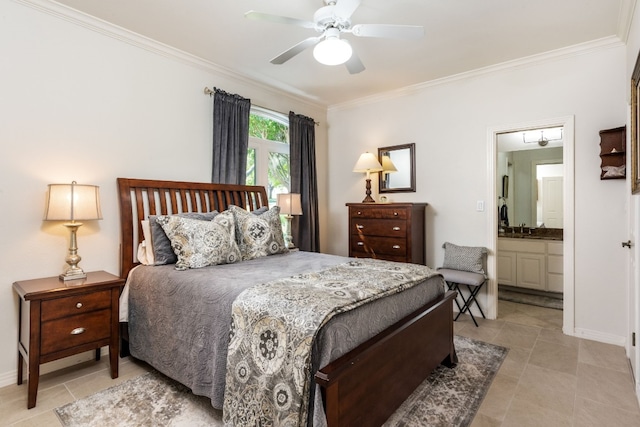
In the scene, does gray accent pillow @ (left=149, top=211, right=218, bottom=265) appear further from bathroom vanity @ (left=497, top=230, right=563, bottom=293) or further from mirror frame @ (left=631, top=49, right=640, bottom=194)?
bathroom vanity @ (left=497, top=230, right=563, bottom=293)

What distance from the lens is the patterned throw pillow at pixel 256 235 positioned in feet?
9.86

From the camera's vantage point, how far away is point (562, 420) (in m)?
1.95

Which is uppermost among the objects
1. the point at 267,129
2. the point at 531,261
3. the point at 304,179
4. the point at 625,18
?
the point at 625,18

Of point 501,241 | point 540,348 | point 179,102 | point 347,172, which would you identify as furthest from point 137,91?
point 501,241

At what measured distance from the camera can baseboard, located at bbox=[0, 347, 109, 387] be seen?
92.8 inches

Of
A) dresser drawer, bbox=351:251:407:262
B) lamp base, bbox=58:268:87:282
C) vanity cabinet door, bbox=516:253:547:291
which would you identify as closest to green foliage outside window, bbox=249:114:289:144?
dresser drawer, bbox=351:251:407:262

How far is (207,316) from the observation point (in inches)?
76.7

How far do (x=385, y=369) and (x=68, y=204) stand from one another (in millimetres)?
2373

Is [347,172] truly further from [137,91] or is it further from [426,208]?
[137,91]

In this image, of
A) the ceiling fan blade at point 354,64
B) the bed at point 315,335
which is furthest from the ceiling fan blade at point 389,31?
the bed at point 315,335

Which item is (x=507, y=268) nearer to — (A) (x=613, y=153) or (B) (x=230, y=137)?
(A) (x=613, y=153)

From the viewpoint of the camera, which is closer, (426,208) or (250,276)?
(250,276)

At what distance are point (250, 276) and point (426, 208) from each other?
2732 mm

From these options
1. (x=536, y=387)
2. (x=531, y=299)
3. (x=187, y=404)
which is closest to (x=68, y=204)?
(x=187, y=404)
